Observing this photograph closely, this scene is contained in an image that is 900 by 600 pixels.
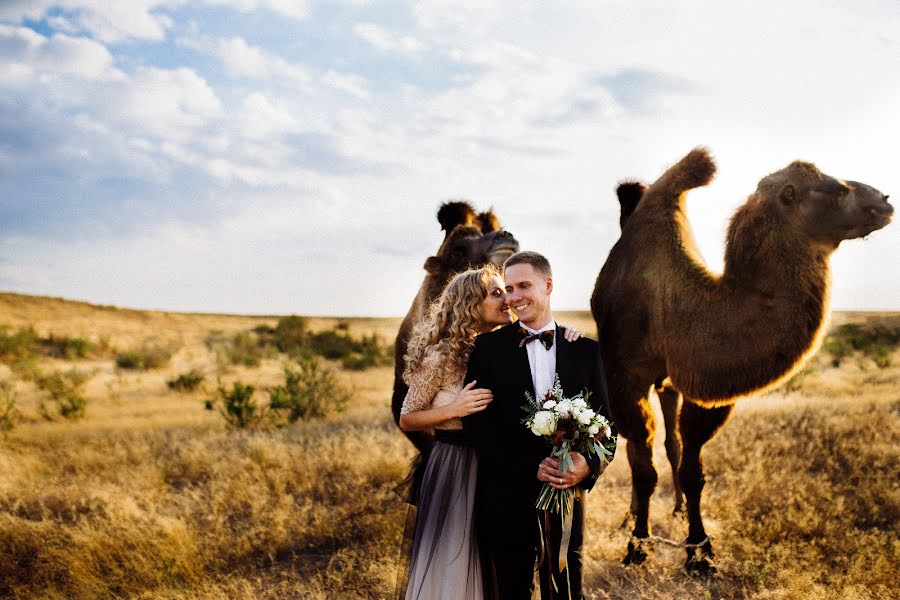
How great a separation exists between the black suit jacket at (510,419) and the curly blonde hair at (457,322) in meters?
0.10

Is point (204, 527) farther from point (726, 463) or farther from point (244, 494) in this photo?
point (726, 463)

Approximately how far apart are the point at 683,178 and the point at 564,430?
12.5 ft

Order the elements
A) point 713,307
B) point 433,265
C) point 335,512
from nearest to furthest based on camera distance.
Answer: point 713,307 < point 433,265 < point 335,512

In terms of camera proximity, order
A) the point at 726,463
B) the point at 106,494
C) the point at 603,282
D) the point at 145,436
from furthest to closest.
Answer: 1. the point at 145,436
2. the point at 726,463
3. the point at 106,494
4. the point at 603,282

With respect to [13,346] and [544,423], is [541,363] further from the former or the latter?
[13,346]

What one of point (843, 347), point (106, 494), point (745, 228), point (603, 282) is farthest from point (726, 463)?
point (843, 347)

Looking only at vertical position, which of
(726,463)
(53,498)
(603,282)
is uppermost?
(603,282)

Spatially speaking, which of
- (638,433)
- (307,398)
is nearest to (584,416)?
(638,433)

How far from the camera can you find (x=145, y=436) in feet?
36.5

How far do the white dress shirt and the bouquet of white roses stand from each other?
14 cm

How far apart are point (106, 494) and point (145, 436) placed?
13.0ft

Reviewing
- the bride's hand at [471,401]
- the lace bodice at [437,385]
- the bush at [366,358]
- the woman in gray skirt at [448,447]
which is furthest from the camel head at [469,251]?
the bush at [366,358]

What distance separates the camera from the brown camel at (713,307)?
4.83m

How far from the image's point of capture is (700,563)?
5586mm
